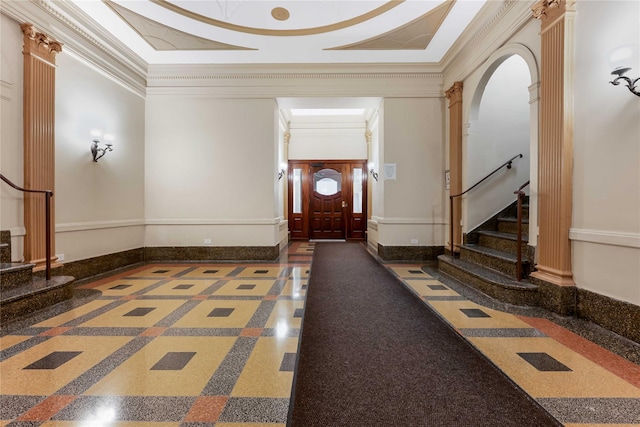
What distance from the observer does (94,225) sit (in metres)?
4.45

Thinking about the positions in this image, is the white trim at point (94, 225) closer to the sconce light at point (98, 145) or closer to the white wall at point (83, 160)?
the white wall at point (83, 160)

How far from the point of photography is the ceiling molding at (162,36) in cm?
421

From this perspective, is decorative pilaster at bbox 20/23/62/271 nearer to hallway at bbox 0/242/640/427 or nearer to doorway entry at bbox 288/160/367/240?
hallway at bbox 0/242/640/427

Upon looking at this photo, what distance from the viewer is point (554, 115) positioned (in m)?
2.90

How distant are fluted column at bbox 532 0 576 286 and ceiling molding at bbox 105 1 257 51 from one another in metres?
4.29

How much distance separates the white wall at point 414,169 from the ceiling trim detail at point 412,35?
3.22ft


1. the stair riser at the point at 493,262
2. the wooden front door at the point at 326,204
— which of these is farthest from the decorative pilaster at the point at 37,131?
the wooden front door at the point at 326,204

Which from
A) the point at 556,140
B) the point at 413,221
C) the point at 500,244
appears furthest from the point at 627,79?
the point at 413,221

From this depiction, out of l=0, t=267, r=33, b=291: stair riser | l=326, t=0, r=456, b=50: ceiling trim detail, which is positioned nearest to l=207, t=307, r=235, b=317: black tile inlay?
l=0, t=267, r=33, b=291: stair riser

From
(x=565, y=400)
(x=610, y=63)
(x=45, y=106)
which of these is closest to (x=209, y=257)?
(x=45, y=106)

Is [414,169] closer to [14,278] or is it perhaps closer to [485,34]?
[485,34]

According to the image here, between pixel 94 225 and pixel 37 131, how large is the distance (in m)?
1.49

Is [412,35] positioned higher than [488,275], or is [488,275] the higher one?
[412,35]

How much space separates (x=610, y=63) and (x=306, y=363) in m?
3.39
